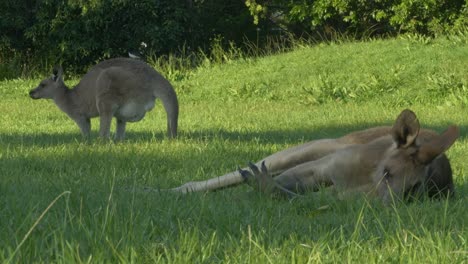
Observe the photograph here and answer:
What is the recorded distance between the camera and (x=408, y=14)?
26109 millimetres

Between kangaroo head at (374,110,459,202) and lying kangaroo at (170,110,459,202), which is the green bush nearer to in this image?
lying kangaroo at (170,110,459,202)

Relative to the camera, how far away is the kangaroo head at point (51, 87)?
1077 cm

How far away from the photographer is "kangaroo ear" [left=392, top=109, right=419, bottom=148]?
16.1 feet

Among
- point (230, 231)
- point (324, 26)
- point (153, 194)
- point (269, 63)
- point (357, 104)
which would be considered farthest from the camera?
point (324, 26)

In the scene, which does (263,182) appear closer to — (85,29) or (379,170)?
(379,170)

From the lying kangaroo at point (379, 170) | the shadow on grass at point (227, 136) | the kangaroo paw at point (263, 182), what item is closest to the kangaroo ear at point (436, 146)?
the lying kangaroo at point (379, 170)

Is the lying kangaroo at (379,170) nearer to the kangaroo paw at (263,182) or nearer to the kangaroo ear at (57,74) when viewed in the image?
the kangaroo paw at (263,182)

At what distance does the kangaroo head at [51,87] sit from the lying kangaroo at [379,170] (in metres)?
5.88

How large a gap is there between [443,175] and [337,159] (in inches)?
24.5

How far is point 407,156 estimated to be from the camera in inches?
192

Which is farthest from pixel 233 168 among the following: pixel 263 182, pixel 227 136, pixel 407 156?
pixel 227 136

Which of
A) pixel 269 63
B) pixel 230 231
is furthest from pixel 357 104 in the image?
pixel 230 231

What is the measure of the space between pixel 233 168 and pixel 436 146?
213 centimetres

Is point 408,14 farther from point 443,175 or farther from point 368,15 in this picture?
point 443,175
